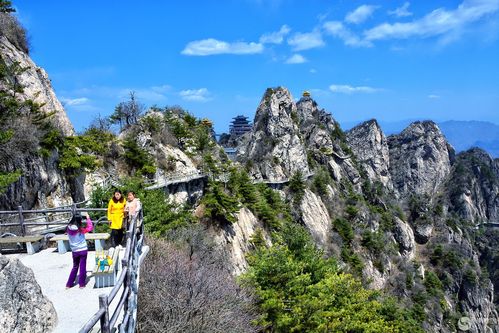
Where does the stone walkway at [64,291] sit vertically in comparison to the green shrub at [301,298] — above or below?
above

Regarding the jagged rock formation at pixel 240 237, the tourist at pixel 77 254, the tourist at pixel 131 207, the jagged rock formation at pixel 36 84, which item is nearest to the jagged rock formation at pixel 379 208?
the jagged rock formation at pixel 240 237

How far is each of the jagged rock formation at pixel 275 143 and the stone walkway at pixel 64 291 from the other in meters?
44.0

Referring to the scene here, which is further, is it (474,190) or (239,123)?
(239,123)

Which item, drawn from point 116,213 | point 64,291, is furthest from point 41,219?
point 64,291

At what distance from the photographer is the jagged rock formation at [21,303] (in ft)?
18.2

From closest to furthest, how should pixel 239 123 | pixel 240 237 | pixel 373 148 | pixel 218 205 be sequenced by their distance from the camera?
pixel 218 205 < pixel 240 237 < pixel 373 148 < pixel 239 123

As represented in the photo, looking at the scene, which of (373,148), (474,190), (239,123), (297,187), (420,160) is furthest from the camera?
(239,123)

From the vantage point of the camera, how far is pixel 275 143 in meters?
56.8

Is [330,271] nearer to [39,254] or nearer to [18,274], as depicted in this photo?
[39,254]

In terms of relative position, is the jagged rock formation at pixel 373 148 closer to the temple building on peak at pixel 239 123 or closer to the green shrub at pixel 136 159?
the temple building on peak at pixel 239 123

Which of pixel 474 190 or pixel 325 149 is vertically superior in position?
pixel 325 149

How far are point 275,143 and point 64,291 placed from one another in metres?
50.0

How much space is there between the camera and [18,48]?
26.7 metres

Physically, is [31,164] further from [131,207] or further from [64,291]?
[64,291]
